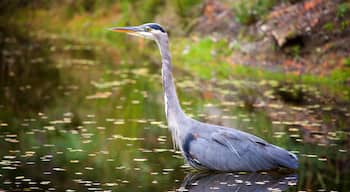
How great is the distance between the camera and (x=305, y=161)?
10086 mm

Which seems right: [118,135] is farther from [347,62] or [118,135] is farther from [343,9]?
[343,9]

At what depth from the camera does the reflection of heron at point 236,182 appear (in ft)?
28.3

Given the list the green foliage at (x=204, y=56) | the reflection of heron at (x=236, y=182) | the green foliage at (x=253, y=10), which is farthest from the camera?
the green foliage at (x=253, y=10)

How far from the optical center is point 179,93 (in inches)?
645

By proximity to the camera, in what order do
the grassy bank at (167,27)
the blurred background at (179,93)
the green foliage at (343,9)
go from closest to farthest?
the blurred background at (179,93) < the grassy bank at (167,27) < the green foliage at (343,9)

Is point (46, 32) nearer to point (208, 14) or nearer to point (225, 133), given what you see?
point (208, 14)

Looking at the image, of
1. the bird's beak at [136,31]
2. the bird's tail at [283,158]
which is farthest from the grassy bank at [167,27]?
the bird's tail at [283,158]

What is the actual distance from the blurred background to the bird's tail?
0.18 meters

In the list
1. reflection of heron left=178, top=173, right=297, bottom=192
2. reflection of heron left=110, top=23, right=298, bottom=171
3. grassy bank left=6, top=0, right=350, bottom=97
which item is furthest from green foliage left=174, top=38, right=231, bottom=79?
reflection of heron left=178, top=173, right=297, bottom=192

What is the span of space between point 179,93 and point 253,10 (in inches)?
231

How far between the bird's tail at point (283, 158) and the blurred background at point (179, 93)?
0.59 ft

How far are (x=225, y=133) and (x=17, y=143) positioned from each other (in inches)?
124

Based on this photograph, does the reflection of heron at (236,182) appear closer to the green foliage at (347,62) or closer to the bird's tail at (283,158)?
the bird's tail at (283,158)

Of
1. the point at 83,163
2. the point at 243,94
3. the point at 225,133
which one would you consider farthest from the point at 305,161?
the point at 243,94
